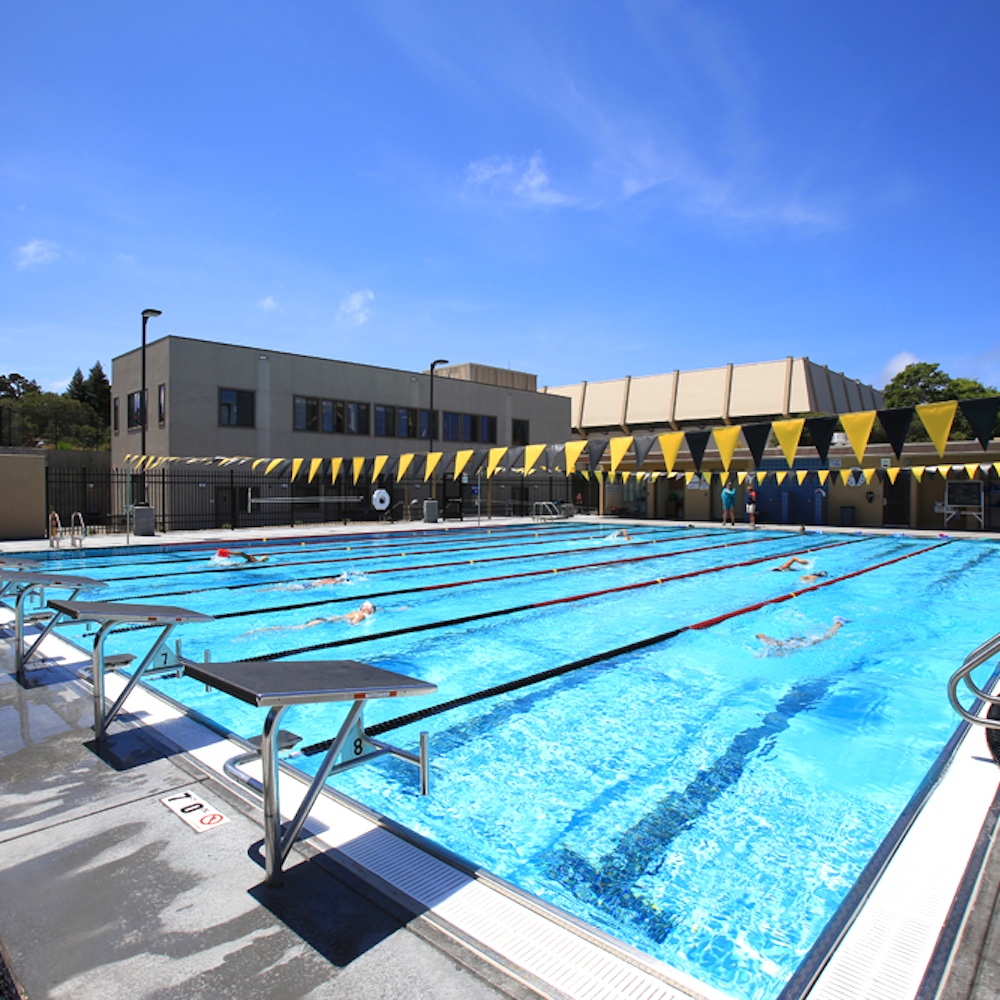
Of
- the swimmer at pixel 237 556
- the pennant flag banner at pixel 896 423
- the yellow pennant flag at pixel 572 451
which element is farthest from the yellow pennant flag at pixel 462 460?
the pennant flag banner at pixel 896 423

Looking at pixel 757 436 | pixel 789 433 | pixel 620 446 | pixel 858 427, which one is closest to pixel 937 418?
pixel 858 427

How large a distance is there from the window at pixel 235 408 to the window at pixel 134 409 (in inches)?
152

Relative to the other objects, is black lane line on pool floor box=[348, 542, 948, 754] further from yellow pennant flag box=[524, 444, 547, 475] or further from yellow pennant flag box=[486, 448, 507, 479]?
yellow pennant flag box=[486, 448, 507, 479]

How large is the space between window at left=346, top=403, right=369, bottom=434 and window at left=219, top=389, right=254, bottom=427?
4366mm

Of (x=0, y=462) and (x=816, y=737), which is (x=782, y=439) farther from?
(x=0, y=462)

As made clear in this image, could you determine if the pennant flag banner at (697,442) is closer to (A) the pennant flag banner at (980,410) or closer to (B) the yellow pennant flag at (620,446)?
(B) the yellow pennant flag at (620,446)

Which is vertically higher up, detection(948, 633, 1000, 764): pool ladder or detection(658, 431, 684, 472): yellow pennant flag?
detection(658, 431, 684, 472): yellow pennant flag

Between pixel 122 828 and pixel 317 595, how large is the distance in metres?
7.20

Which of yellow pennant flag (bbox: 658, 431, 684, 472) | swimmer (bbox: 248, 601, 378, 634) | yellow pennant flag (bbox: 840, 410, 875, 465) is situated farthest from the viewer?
yellow pennant flag (bbox: 658, 431, 684, 472)

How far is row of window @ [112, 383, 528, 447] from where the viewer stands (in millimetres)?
24734

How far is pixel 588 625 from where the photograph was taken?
777 centimetres

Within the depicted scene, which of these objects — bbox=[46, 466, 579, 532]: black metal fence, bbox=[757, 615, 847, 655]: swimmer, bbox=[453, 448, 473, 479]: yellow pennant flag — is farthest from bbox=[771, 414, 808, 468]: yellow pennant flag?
bbox=[46, 466, 579, 532]: black metal fence

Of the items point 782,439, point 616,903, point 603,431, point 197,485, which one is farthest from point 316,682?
point 603,431

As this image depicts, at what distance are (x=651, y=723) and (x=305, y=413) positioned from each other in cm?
2447
